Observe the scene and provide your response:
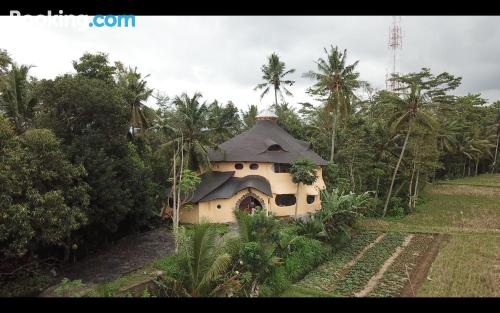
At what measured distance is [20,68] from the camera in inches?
863

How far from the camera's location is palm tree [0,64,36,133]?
19328mm

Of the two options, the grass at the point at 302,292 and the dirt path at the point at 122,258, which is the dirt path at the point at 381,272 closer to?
the grass at the point at 302,292

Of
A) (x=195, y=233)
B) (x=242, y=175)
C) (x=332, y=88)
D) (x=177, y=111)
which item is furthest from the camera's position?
(x=332, y=88)

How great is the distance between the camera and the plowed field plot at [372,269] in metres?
15.2

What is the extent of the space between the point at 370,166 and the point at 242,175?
12.7m

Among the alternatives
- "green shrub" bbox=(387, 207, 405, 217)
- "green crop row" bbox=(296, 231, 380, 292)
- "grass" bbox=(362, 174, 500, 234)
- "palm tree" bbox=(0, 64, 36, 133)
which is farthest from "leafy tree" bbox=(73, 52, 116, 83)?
"green shrub" bbox=(387, 207, 405, 217)

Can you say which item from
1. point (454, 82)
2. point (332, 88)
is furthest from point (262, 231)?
point (454, 82)

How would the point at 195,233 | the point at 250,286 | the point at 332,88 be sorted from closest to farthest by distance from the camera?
the point at 195,233
the point at 250,286
the point at 332,88

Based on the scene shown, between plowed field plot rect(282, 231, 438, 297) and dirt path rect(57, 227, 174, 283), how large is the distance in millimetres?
6978

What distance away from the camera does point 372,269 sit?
1753 cm

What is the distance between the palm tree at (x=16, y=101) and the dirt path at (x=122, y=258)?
758 cm

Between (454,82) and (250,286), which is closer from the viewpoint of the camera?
(250,286)

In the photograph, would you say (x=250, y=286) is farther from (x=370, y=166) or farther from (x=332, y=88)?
(x=370, y=166)

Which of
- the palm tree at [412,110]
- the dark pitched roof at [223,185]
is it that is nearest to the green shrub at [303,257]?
the dark pitched roof at [223,185]
